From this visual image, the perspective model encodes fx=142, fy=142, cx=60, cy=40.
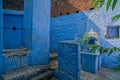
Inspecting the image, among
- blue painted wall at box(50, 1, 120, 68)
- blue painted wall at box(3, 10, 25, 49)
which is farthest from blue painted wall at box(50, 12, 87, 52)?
blue painted wall at box(3, 10, 25, 49)

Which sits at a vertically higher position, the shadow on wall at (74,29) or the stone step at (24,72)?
the shadow on wall at (74,29)

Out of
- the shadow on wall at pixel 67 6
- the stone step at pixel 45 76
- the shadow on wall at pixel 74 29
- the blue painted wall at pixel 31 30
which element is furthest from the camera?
the shadow on wall at pixel 67 6

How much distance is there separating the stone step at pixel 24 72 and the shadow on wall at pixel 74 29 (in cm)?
298

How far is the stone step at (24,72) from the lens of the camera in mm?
4733

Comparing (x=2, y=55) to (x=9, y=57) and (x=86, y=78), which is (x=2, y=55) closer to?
(x=9, y=57)

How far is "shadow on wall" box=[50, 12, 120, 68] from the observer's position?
7613 millimetres

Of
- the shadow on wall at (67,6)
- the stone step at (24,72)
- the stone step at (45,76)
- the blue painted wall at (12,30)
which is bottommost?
the stone step at (45,76)

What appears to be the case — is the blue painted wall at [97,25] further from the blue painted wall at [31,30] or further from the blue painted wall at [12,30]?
the blue painted wall at [12,30]

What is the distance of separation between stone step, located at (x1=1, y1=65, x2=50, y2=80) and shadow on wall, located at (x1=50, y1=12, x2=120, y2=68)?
298 centimetres

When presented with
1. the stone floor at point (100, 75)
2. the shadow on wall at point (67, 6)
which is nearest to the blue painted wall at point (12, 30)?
the stone floor at point (100, 75)

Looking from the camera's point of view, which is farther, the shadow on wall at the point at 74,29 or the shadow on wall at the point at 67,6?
the shadow on wall at the point at 67,6

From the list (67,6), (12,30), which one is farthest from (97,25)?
(12,30)

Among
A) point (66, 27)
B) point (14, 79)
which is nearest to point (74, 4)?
point (66, 27)

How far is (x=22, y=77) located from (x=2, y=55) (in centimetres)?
103
